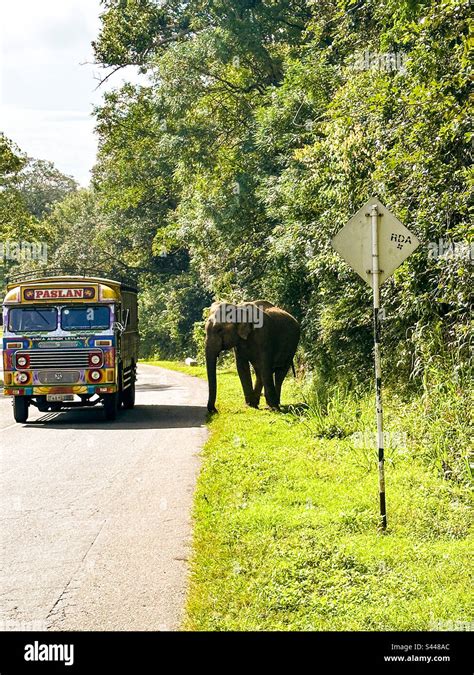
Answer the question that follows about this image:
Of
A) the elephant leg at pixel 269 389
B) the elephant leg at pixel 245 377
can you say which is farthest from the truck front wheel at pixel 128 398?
the elephant leg at pixel 269 389

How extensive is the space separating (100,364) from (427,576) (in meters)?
11.4

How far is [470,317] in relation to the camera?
12.1 meters

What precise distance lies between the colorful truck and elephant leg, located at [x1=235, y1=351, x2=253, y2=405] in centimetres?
269

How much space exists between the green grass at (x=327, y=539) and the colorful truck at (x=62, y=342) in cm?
472

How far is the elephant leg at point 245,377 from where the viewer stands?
19.0 m

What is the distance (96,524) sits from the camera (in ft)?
28.9

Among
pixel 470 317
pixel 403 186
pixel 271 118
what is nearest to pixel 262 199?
pixel 271 118

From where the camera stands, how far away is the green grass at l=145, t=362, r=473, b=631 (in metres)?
6.07

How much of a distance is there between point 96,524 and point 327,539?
2.40m

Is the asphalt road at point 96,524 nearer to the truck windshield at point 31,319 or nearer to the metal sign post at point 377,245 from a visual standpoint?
the truck windshield at point 31,319

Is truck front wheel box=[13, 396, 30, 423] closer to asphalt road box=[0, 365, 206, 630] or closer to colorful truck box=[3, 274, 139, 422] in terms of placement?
colorful truck box=[3, 274, 139, 422]

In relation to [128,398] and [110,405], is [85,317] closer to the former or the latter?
[110,405]

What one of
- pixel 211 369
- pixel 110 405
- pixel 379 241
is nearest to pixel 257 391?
pixel 211 369

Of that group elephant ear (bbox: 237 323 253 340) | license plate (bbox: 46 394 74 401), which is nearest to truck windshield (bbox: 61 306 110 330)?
license plate (bbox: 46 394 74 401)
